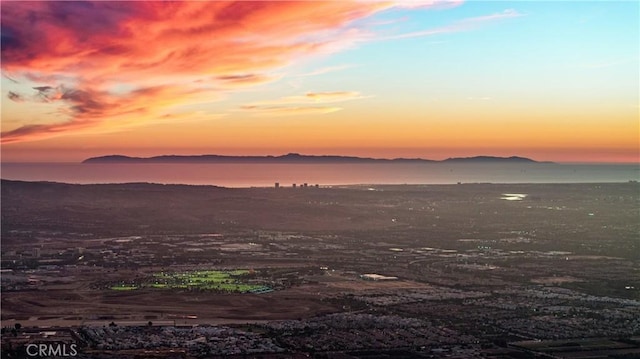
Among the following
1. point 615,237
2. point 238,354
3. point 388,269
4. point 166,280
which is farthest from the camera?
point 615,237

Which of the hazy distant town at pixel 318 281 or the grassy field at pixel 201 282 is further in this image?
the grassy field at pixel 201 282

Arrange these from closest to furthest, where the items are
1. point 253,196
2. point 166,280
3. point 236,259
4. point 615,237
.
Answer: point 166,280 < point 236,259 < point 615,237 < point 253,196

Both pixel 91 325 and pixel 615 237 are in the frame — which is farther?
pixel 615 237

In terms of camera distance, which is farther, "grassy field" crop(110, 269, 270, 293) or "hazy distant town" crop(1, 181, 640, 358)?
"grassy field" crop(110, 269, 270, 293)

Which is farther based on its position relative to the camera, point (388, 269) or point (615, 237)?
point (615, 237)

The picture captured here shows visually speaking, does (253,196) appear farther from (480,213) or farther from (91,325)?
(91,325)

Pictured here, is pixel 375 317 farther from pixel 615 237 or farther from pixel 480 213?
pixel 480 213

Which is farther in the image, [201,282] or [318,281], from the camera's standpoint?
[318,281]

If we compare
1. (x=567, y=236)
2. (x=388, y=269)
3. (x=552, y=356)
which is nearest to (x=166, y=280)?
(x=388, y=269)

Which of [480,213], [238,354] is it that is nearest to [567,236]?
[480,213]
